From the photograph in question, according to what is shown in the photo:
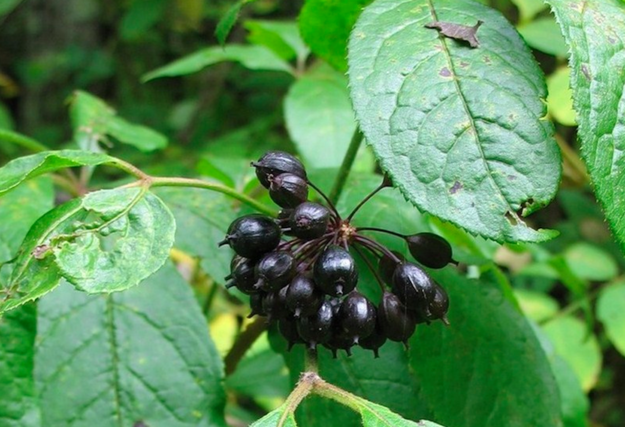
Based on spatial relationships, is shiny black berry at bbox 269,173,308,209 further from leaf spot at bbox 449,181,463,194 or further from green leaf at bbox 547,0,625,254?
green leaf at bbox 547,0,625,254

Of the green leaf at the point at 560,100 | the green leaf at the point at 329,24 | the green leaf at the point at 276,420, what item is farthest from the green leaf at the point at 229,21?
the green leaf at the point at 560,100

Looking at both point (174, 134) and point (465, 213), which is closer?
point (465, 213)

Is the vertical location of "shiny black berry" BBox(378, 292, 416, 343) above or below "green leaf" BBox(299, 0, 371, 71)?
below

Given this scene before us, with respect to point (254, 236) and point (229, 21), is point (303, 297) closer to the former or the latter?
point (254, 236)

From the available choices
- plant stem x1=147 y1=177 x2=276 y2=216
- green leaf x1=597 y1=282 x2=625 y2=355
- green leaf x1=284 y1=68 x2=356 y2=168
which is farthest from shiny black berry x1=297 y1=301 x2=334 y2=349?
green leaf x1=597 y1=282 x2=625 y2=355

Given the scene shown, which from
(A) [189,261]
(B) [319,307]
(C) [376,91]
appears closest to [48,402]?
(B) [319,307]

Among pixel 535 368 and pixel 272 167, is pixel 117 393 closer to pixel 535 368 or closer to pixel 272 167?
pixel 272 167
